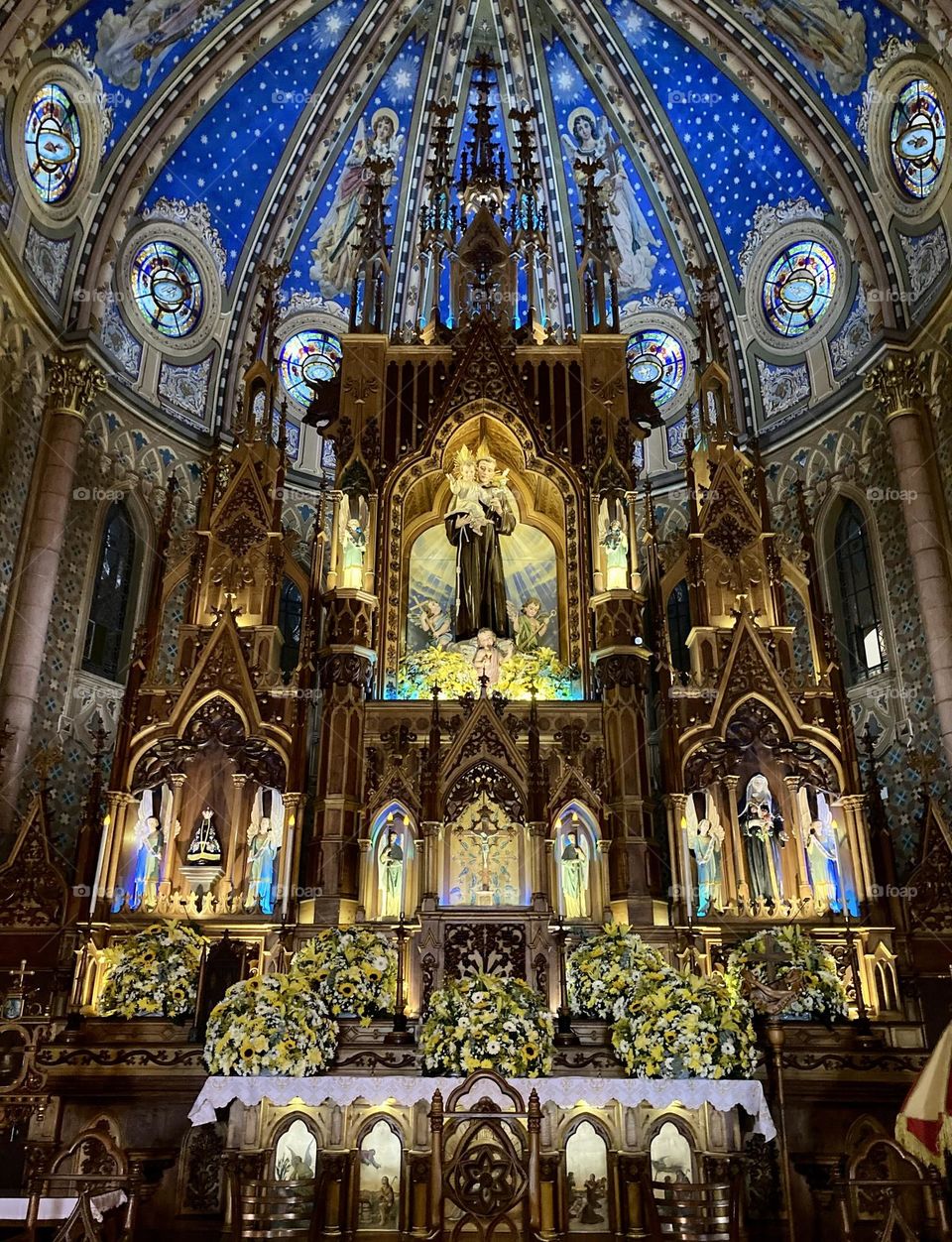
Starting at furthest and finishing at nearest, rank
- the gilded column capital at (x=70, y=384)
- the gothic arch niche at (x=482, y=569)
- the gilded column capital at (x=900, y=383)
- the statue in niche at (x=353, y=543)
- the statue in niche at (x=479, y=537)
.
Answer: the gilded column capital at (x=900, y=383)
the gilded column capital at (x=70, y=384)
the statue in niche at (x=479, y=537)
the statue in niche at (x=353, y=543)
the gothic arch niche at (x=482, y=569)

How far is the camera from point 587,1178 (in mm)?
10648

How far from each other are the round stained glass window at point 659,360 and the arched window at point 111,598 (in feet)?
44.9

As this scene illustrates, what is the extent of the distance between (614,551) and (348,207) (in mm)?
15078

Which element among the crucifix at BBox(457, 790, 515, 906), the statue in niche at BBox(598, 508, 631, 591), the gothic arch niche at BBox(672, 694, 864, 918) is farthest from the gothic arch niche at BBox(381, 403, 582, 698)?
the gothic arch niche at BBox(672, 694, 864, 918)

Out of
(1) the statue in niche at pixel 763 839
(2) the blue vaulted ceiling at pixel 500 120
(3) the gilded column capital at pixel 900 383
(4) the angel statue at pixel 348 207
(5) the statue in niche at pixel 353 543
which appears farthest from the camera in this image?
(4) the angel statue at pixel 348 207

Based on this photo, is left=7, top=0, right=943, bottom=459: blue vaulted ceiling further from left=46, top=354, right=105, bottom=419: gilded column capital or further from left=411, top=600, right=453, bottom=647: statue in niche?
left=411, top=600, right=453, bottom=647: statue in niche

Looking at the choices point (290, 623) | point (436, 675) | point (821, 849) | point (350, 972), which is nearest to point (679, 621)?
point (290, 623)

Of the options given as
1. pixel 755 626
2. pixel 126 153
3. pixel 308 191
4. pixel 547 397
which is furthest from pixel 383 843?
pixel 308 191

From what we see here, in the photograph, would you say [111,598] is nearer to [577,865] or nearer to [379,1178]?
[577,865]

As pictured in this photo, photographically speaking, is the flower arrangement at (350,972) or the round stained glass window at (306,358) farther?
the round stained glass window at (306,358)

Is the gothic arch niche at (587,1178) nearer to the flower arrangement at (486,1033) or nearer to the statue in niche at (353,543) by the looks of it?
the flower arrangement at (486,1033)

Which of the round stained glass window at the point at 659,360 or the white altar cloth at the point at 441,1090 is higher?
the round stained glass window at the point at 659,360

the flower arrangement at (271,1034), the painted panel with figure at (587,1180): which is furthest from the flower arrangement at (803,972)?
the flower arrangement at (271,1034)

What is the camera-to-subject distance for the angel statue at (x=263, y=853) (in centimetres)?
1639
